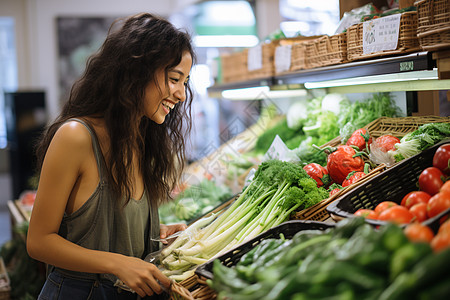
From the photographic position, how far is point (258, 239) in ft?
5.93

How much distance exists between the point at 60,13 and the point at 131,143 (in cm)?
891

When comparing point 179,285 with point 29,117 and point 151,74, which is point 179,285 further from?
point 29,117

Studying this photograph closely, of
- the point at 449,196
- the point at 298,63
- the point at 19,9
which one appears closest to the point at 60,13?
the point at 19,9

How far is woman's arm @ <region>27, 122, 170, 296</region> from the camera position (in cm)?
174

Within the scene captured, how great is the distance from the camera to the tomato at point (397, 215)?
59.2 inches

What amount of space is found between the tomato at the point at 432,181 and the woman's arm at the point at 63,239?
1071 millimetres

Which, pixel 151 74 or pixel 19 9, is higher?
pixel 19 9

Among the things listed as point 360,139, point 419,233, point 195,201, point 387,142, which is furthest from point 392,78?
point 195,201

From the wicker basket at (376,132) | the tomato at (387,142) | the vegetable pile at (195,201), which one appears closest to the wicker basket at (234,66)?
the vegetable pile at (195,201)

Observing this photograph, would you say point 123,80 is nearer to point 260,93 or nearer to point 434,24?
point 434,24

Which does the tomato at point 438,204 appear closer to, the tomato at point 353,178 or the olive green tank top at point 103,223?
the tomato at point 353,178

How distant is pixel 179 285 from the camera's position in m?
1.76

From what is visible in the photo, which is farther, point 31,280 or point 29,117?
point 29,117

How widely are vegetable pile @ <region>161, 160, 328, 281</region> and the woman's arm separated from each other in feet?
0.64
